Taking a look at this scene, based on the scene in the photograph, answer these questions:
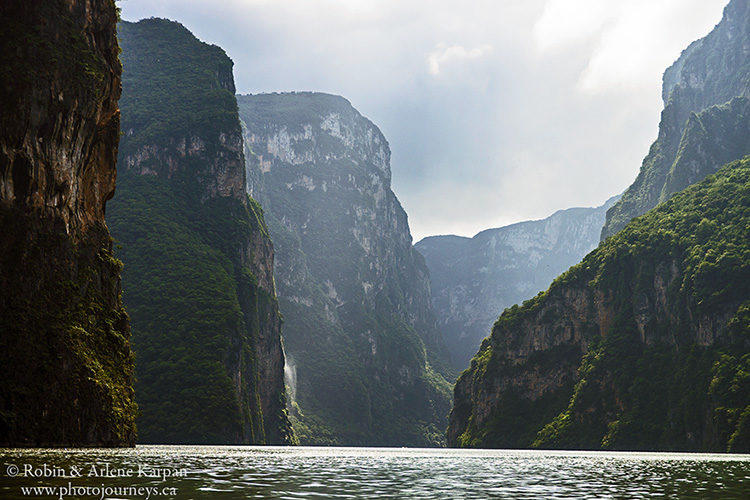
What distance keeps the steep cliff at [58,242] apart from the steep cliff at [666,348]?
10962cm

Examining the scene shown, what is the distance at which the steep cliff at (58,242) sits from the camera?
2638 inches

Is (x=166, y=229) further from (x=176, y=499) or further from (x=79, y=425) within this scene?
(x=176, y=499)

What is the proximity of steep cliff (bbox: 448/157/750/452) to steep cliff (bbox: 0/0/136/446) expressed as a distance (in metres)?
110

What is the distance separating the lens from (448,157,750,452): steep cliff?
470ft

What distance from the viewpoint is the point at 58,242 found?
2977 inches

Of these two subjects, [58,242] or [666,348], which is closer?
[58,242]

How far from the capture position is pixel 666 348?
16900 cm

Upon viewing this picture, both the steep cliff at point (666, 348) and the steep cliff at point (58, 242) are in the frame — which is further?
the steep cliff at point (666, 348)

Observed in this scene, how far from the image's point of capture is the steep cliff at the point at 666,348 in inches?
5640

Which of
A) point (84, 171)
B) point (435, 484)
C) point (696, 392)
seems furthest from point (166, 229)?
point (435, 484)

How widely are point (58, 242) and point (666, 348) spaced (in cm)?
14300

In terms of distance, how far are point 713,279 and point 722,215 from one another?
93.5 ft

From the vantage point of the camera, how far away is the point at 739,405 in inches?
5187

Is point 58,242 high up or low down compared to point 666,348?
up
